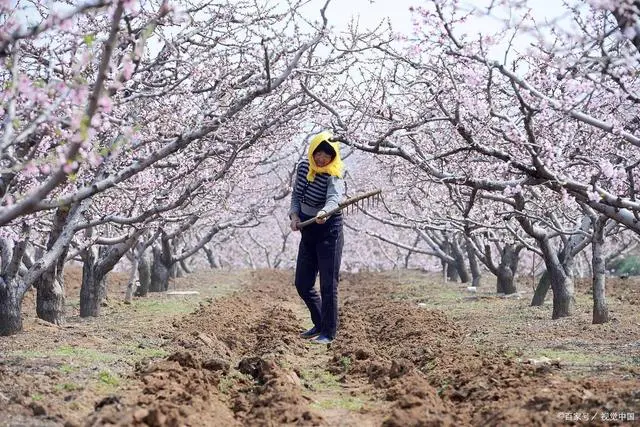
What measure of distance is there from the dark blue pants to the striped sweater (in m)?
0.15

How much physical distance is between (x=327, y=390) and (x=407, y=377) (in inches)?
32.2

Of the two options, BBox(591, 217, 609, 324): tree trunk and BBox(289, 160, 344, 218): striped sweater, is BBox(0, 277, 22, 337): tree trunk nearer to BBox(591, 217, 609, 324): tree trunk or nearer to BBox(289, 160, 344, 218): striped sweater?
BBox(289, 160, 344, 218): striped sweater

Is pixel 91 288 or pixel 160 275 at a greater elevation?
pixel 160 275

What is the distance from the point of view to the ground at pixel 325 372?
527cm

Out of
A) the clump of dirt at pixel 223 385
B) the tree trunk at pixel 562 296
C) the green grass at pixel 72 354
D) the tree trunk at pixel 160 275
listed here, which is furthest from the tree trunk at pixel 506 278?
the green grass at pixel 72 354

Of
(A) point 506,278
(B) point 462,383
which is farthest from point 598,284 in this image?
(A) point 506,278

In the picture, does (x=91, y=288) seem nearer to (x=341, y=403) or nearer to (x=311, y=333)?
(x=311, y=333)

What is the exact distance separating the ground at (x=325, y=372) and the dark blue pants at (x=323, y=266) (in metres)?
0.38

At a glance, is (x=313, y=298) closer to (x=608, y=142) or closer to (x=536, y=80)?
(x=536, y=80)

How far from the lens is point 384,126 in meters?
12.2

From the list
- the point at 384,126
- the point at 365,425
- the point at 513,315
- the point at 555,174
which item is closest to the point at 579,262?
the point at 513,315

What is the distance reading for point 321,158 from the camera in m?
9.22

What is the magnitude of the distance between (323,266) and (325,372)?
163 cm

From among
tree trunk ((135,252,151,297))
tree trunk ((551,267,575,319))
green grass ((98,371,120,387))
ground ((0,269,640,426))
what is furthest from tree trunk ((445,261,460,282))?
green grass ((98,371,120,387))
